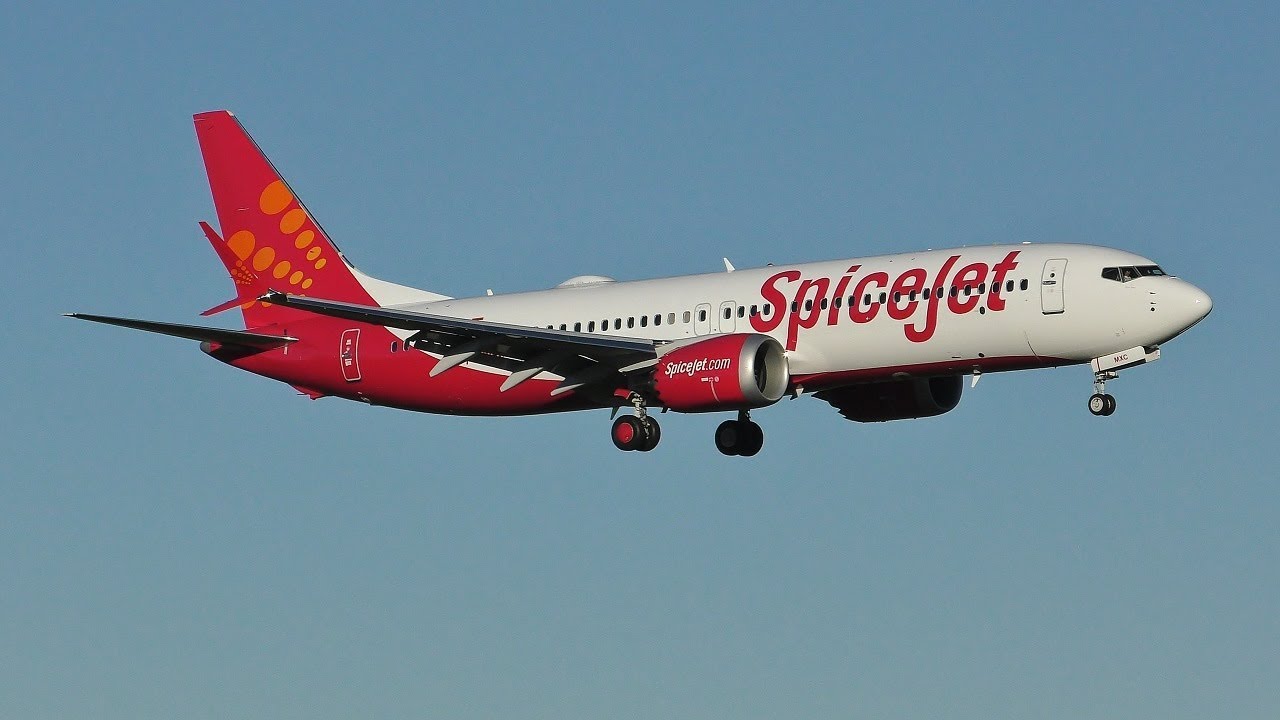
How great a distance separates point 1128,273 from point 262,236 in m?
27.9

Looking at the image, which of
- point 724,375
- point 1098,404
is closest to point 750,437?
point 724,375

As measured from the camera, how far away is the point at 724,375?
51000 mm

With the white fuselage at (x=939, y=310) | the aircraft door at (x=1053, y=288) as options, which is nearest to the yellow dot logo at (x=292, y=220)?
the white fuselage at (x=939, y=310)

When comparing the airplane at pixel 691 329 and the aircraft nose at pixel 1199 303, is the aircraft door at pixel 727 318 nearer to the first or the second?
the airplane at pixel 691 329

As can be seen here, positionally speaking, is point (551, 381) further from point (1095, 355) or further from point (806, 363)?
point (1095, 355)

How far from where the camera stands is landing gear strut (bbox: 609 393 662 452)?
5419 cm

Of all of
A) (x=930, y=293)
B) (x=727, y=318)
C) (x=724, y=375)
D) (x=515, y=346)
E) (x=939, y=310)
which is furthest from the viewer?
(x=515, y=346)

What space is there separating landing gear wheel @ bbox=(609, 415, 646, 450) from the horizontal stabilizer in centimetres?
1179

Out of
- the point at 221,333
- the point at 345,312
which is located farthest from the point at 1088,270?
the point at 221,333

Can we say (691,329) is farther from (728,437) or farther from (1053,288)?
(1053,288)

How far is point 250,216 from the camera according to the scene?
211 feet

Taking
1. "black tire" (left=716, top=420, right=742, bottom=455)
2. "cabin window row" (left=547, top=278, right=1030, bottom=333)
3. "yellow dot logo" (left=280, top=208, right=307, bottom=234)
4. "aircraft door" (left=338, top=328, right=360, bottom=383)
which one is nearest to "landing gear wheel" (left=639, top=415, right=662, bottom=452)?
"cabin window row" (left=547, top=278, right=1030, bottom=333)

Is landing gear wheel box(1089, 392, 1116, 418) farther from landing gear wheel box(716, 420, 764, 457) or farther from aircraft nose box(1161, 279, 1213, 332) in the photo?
landing gear wheel box(716, 420, 764, 457)

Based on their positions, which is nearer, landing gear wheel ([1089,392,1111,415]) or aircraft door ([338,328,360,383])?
landing gear wheel ([1089,392,1111,415])
